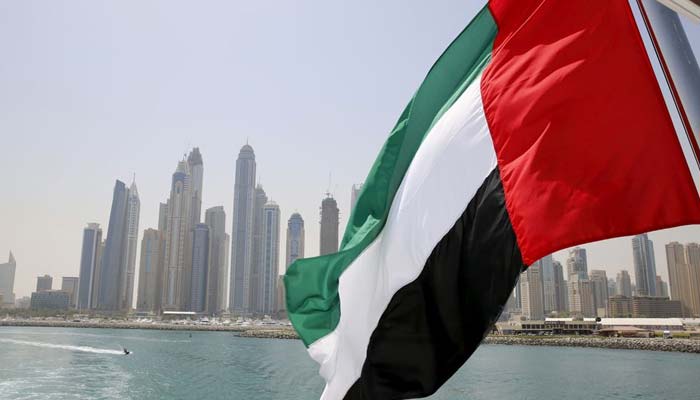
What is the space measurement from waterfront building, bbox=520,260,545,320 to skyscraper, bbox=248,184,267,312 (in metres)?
67.9

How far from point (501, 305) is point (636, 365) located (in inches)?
1763

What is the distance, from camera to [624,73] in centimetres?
213

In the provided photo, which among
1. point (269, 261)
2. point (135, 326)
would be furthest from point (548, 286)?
point (135, 326)

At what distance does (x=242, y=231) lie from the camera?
164m

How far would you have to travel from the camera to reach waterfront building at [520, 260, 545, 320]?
11174cm

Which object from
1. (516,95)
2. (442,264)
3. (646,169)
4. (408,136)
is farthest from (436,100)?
(646,169)

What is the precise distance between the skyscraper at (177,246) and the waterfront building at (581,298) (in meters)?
91.1

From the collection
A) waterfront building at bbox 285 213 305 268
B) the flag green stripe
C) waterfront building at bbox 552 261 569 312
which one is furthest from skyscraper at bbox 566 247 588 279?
the flag green stripe

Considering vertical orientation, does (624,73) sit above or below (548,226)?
above

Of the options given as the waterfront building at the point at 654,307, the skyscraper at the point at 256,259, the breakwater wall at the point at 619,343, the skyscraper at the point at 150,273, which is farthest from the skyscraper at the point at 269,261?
the waterfront building at the point at 654,307

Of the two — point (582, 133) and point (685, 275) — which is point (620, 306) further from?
point (582, 133)

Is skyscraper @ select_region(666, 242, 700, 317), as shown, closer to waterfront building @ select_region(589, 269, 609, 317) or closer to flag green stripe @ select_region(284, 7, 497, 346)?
waterfront building @ select_region(589, 269, 609, 317)

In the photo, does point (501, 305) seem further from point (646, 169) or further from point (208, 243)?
point (208, 243)

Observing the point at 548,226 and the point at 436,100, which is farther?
the point at 436,100
